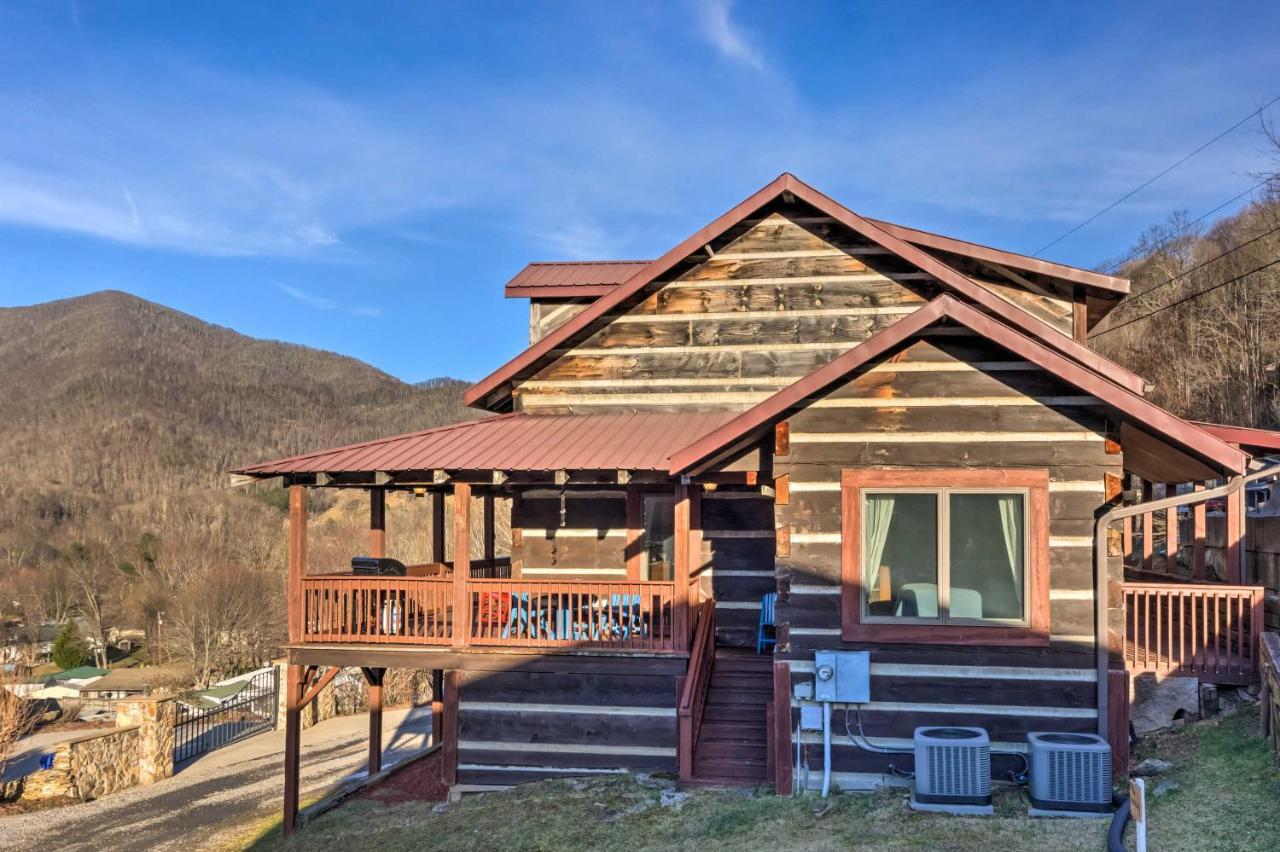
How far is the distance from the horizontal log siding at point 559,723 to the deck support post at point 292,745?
2327mm

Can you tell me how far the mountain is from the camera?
13925cm

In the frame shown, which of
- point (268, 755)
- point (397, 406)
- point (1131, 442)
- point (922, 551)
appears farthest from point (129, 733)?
point (397, 406)

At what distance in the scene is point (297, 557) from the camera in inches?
525

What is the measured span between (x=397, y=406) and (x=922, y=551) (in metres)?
150

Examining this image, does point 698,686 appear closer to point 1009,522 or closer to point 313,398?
point 1009,522

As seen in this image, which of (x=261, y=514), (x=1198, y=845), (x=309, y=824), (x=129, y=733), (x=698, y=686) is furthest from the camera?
(x=261, y=514)

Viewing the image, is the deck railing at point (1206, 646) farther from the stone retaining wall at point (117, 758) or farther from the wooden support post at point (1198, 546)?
the stone retaining wall at point (117, 758)

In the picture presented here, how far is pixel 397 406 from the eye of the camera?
505 ft

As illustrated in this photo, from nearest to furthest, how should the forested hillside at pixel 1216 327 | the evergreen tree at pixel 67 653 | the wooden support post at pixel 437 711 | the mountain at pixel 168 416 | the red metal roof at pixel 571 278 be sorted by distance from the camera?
the red metal roof at pixel 571 278 → the wooden support post at pixel 437 711 → the forested hillside at pixel 1216 327 → the evergreen tree at pixel 67 653 → the mountain at pixel 168 416

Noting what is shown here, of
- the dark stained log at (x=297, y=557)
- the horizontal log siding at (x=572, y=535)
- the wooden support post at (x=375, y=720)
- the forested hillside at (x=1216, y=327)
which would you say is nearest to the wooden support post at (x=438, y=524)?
the wooden support post at (x=375, y=720)

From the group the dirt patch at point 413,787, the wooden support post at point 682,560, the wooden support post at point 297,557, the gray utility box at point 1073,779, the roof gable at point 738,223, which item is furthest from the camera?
the dirt patch at point 413,787

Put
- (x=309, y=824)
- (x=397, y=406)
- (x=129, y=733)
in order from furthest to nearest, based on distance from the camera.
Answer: (x=397, y=406) → (x=129, y=733) → (x=309, y=824)

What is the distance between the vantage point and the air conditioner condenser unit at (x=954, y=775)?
→ 898 cm

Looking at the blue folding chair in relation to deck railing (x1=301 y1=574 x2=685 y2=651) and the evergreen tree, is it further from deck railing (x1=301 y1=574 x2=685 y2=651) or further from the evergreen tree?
the evergreen tree
